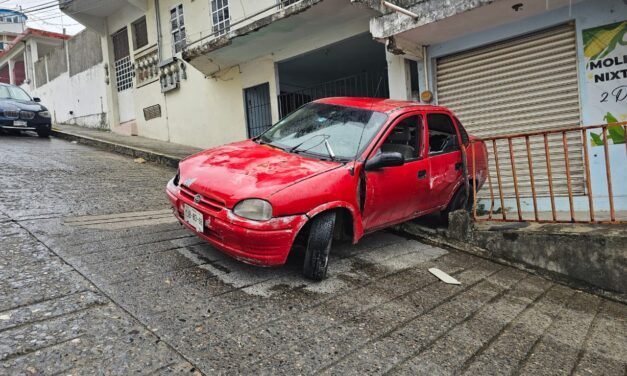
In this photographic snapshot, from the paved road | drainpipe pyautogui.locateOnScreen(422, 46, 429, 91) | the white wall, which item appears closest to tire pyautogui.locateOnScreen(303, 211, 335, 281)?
the paved road

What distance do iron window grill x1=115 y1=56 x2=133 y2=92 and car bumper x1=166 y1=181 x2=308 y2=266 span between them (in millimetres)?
13774

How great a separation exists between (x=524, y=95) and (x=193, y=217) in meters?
5.76

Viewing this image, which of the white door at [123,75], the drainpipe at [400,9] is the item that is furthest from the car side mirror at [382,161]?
the white door at [123,75]

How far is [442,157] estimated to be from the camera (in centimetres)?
462

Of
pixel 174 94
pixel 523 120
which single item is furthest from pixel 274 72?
pixel 523 120

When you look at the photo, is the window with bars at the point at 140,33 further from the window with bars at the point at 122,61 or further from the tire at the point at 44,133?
the tire at the point at 44,133

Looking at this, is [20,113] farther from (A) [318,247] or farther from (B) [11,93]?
(A) [318,247]

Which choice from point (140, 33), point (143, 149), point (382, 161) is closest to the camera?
point (382, 161)

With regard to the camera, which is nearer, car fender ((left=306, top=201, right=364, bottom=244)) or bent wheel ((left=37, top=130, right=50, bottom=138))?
car fender ((left=306, top=201, right=364, bottom=244))

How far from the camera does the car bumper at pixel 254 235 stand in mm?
2945

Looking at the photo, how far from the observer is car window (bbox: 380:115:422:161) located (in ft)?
13.6

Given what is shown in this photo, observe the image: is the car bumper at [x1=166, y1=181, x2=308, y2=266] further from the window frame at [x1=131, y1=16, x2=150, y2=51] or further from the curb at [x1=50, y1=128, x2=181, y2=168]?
the window frame at [x1=131, y1=16, x2=150, y2=51]

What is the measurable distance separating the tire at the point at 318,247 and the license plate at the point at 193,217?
35.0 inches

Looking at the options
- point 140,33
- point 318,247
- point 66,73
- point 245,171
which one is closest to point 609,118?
point 318,247
